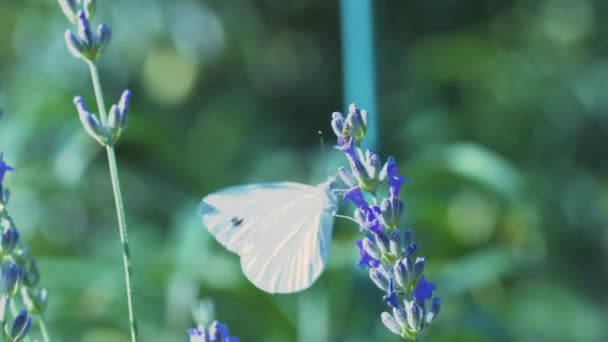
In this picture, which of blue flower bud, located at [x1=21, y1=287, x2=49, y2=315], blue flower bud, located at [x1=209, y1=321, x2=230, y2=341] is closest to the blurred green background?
blue flower bud, located at [x1=21, y1=287, x2=49, y2=315]

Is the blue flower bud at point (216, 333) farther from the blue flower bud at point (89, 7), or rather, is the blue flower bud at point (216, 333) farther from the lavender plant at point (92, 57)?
the blue flower bud at point (89, 7)

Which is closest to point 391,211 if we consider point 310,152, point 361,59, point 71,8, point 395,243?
point 395,243

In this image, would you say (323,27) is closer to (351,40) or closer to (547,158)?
(547,158)

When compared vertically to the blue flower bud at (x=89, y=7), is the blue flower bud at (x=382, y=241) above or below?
below

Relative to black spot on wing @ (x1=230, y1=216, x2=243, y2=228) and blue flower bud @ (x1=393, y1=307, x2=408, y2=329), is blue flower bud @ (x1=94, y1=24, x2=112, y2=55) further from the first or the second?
blue flower bud @ (x1=393, y1=307, x2=408, y2=329)

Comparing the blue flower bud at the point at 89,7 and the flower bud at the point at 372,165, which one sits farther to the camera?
the blue flower bud at the point at 89,7

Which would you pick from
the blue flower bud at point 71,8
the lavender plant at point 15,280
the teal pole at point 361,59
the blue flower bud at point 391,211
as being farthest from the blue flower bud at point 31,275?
the teal pole at point 361,59
